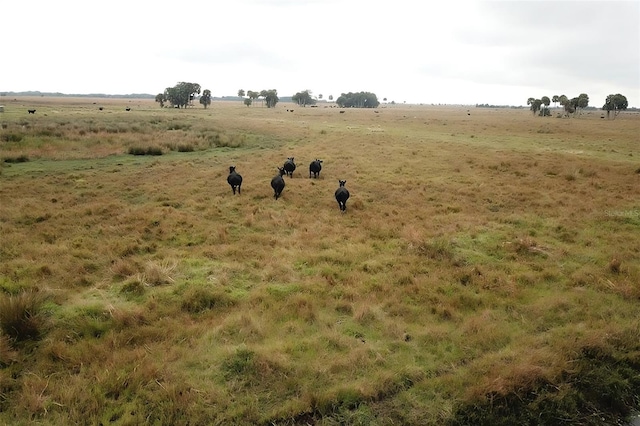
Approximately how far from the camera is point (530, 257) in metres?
11.6

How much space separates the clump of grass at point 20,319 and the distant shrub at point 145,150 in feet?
74.8

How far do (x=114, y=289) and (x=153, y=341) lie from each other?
2.60 metres

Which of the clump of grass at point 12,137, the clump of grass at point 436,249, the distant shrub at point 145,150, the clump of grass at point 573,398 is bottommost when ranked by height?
the clump of grass at point 573,398

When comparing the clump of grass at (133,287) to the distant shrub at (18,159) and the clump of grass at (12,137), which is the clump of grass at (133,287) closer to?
the distant shrub at (18,159)

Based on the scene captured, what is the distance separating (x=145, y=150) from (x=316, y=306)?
24.7 m

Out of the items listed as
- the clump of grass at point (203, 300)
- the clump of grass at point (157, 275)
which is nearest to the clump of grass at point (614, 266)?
the clump of grass at point (203, 300)

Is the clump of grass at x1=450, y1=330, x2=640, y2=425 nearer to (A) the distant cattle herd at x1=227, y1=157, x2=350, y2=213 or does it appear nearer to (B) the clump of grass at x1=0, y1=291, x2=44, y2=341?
(B) the clump of grass at x1=0, y1=291, x2=44, y2=341

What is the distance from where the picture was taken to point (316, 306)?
8766 mm

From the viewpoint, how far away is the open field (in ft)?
20.4

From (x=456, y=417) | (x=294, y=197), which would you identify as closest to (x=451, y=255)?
(x=456, y=417)

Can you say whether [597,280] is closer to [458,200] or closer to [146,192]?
[458,200]

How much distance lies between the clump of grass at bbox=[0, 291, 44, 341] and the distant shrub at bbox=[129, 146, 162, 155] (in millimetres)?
22805

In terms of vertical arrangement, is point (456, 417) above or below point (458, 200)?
below

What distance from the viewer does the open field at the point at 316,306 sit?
6.21m
